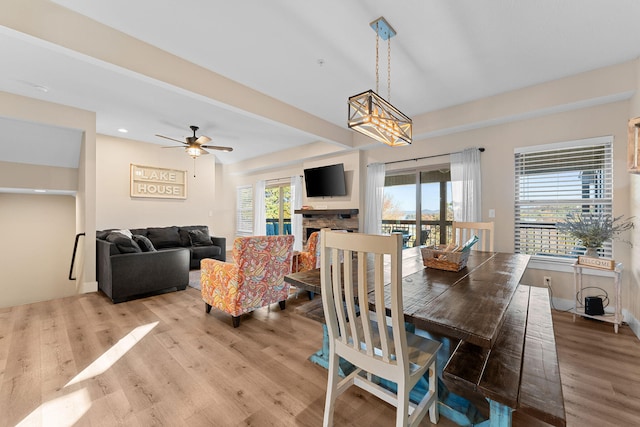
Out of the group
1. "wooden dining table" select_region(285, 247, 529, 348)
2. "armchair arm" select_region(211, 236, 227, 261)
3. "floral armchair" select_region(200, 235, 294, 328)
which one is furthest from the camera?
"armchair arm" select_region(211, 236, 227, 261)

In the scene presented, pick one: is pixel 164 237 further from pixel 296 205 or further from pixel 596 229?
pixel 596 229

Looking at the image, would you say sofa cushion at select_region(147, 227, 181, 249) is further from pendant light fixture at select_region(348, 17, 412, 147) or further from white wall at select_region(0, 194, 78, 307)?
pendant light fixture at select_region(348, 17, 412, 147)

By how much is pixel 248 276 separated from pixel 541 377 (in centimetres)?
236

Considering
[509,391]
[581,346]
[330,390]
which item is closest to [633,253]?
[581,346]

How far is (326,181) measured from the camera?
5578 millimetres

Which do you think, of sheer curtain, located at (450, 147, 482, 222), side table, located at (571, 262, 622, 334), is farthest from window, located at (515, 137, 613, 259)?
sheer curtain, located at (450, 147, 482, 222)

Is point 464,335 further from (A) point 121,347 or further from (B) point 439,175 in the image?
(B) point 439,175

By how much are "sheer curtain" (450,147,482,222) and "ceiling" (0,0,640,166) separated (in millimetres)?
813

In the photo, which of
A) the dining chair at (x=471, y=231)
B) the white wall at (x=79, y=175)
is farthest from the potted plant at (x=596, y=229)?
the white wall at (x=79, y=175)

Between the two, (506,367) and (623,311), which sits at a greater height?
(506,367)

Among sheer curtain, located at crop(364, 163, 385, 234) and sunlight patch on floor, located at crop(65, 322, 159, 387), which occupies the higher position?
sheer curtain, located at crop(364, 163, 385, 234)

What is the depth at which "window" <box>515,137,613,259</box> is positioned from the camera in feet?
9.98

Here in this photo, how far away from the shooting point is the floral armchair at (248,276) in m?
2.71

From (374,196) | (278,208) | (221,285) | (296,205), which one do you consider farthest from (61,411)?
(278,208)
